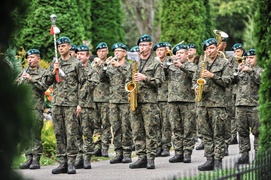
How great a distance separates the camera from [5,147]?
4.71m

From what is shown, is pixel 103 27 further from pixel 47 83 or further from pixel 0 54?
pixel 0 54

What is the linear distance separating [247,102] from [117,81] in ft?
8.81

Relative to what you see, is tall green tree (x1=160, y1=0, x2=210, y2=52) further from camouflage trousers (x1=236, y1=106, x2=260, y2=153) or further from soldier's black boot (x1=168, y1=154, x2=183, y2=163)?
camouflage trousers (x1=236, y1=106, x2=260, y2=153)

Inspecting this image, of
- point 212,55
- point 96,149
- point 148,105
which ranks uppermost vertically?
point 212,55

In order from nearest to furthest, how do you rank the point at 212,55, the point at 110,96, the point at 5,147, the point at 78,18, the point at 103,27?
the point at 5,147, the point at 212,55, the point at 110,96, the point at 78,18, the point at 103,27

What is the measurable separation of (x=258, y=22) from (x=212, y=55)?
317 centimetres

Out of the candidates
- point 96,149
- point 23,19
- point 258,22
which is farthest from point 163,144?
point 23,19

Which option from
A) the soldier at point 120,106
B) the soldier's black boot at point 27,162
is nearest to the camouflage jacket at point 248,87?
the soldier at point 120,106

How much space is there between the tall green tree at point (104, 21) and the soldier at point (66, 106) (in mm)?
17915

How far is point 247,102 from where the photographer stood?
553 inches

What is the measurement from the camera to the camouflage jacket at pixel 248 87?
14086 millimetres

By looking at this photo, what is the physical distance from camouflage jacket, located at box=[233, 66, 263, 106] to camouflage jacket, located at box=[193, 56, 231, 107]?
42.8 inches

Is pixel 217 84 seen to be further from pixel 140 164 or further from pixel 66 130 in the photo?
pixel 66 130

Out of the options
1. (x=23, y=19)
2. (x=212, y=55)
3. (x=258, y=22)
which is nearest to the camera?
(x=23, y=19)
